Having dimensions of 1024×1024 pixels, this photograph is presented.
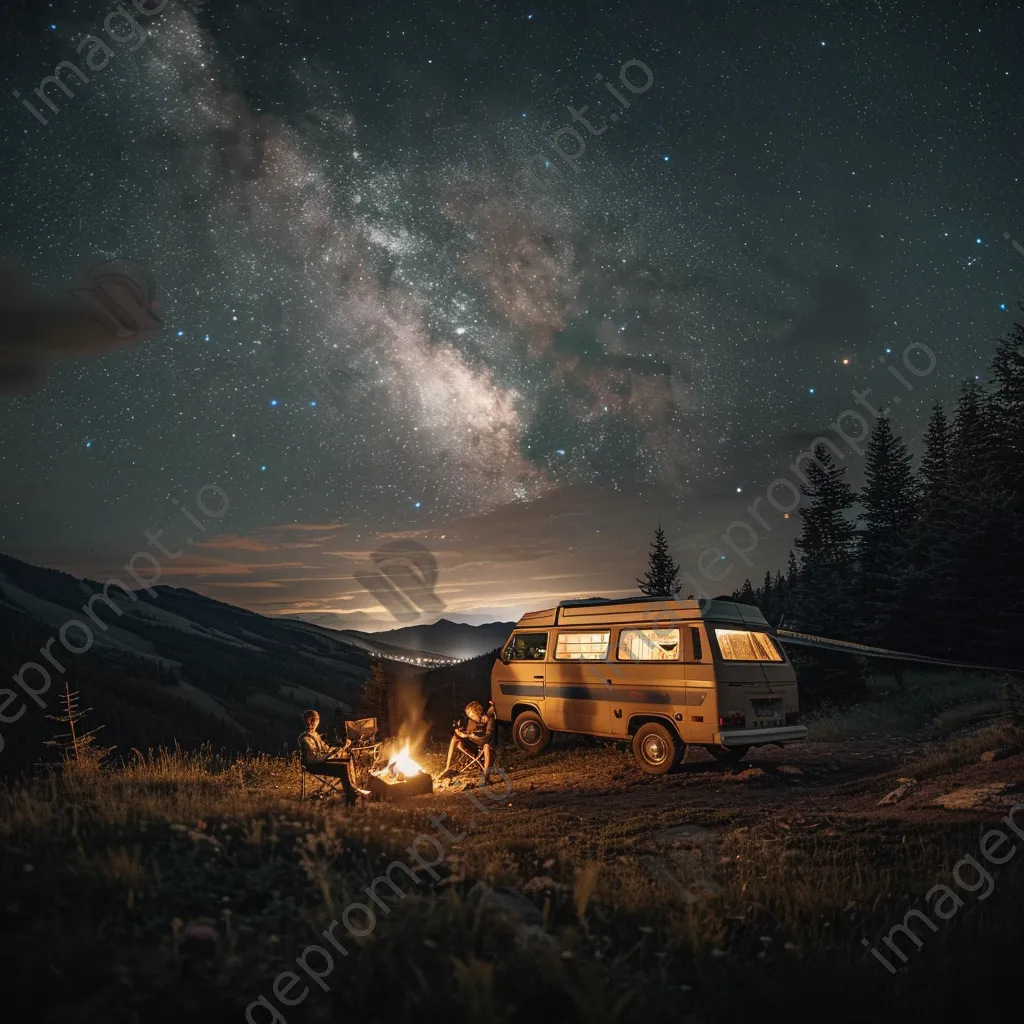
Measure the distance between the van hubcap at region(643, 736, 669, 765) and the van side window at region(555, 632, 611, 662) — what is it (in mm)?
1666

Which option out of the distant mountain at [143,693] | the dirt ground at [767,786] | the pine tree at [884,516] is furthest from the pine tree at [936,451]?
the distant mountain at [143,693]

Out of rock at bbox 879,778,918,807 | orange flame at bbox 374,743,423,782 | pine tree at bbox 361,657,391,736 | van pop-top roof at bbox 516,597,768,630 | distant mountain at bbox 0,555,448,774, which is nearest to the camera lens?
rock at bbox 879,778,918,807

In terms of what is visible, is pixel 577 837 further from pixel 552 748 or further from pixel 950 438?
pixel 950 438

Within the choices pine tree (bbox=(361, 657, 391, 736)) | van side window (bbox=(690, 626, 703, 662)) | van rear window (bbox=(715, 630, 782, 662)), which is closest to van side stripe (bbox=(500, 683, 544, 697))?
van side window (bbox=(690, 626, 703, 662))

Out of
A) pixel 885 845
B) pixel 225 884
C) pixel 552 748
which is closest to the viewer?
pixel 225 884

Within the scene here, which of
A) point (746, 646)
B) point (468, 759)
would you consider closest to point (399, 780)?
point (468, 759)

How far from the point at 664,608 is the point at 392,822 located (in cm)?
629

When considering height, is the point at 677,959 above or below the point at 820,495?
below

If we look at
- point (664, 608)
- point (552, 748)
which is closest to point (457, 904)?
point (664, 608)

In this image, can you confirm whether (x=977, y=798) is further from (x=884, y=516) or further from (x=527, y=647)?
(x=884, y=516)

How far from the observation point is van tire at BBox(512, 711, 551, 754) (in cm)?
1459

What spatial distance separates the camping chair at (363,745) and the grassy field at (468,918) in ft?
13.0

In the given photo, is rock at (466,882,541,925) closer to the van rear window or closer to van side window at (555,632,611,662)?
the van rear window

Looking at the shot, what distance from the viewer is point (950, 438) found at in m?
37.7
